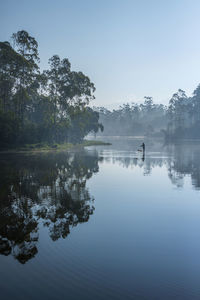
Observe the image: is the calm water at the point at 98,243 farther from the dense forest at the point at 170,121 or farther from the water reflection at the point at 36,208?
the dense forest at the point at 170,121

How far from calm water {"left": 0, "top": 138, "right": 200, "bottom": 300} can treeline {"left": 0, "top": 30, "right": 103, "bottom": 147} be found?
3683 centimetres

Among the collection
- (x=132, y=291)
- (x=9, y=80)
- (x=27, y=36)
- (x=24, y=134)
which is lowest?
(x=132, y=291)

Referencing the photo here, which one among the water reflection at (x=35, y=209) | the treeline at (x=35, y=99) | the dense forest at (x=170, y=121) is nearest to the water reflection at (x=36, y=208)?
the water reflection at (x=35, y=209)

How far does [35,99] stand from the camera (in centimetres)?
8000

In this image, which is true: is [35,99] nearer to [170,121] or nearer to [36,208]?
[36,208]

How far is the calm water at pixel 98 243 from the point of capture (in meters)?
6.04

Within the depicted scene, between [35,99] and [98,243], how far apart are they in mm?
75768

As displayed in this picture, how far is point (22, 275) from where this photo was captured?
21.3 feet

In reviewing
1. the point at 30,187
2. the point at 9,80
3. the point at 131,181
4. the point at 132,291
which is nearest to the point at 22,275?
the point at 132,291

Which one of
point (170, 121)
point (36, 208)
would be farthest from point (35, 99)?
point (170, 121)

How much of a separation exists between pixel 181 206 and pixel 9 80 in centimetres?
5251

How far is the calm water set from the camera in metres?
6.04

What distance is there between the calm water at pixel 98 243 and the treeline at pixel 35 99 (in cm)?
3683

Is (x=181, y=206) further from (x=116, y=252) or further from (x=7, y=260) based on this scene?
(x=7, y=260)
